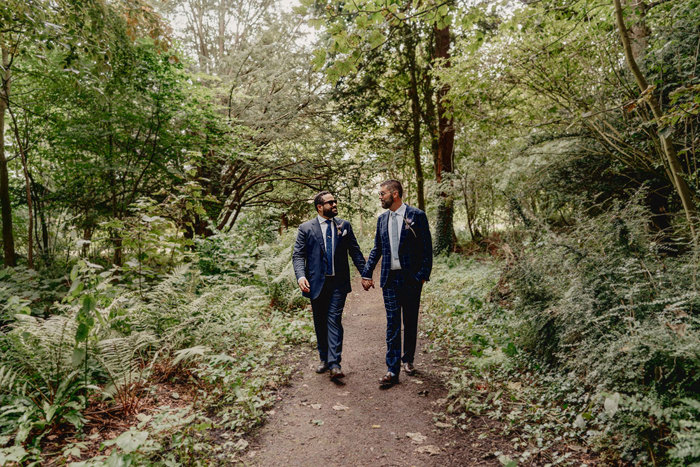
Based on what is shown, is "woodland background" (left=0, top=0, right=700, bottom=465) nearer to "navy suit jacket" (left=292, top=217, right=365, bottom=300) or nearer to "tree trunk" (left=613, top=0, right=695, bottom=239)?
"tree trunk" (left=613, top=0, right=695, bottom=239)

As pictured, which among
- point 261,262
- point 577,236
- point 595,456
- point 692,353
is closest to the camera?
point 692,353

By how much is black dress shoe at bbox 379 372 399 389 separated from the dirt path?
8 cm

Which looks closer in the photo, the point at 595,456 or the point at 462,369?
the point at 595,456

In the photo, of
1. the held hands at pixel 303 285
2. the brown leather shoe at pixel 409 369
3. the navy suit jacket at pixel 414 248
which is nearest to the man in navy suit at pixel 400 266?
the navy suit jacket at pixel 414 248

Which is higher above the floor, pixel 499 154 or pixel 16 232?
pixel 499 154

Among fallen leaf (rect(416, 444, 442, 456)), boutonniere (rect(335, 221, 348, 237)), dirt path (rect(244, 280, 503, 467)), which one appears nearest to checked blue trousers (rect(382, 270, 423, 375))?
dirt path (rect(244, 280, 503, 467))

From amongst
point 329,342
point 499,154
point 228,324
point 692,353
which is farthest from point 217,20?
point 692,353

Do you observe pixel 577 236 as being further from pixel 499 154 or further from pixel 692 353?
pixel 499 154

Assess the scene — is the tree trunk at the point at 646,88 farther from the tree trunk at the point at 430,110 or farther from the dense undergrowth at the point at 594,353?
the tree trunk at the point at 430,110

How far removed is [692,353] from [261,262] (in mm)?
7625

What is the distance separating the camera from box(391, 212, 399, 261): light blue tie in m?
4.57

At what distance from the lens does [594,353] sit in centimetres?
319

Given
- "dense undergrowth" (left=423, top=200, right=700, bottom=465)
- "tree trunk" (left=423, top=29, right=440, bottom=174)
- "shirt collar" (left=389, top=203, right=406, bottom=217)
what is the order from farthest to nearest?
"tree trunk" (left=423, top=29, right=440, bottom=174) < "shirt collar" (left=389, top=203, right=406, bottom=217) < "dense undergrowth" (left=423, top=200, right=700, bottom=465)

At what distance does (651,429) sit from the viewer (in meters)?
2.52
